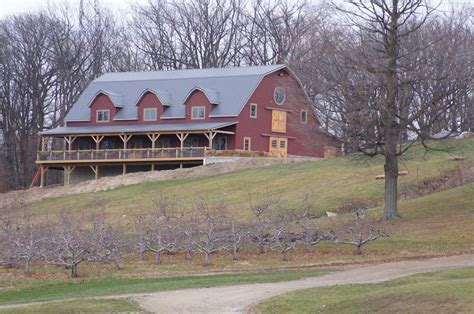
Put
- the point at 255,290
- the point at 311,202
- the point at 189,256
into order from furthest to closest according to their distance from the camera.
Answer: the point at 311,202
the point at 189,256
the point at 255,290

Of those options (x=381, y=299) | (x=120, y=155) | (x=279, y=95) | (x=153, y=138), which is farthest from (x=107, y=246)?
(x=279, y=95)

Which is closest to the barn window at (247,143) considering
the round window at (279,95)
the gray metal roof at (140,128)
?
the gray metal roof at (140,128)

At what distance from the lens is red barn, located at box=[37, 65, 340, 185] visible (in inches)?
2497

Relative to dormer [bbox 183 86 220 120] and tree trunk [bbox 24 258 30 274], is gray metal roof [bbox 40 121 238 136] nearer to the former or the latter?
dormer [bbox 183 86 220 120]

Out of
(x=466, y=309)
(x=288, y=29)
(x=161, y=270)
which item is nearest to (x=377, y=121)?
(x=161, y=270)

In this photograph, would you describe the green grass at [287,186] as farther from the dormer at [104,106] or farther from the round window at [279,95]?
the dormer at [104,106]

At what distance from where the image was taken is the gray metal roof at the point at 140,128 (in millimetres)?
62469

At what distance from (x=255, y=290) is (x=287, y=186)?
85.9 ft

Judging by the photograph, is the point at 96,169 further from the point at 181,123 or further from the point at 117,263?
the point at 117,263

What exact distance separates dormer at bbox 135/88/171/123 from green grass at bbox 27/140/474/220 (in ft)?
38.9

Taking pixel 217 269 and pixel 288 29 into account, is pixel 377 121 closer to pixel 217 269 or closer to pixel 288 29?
pixel 217 269

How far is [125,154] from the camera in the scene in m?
64.0

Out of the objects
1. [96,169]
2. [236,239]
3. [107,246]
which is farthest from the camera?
[96,169]

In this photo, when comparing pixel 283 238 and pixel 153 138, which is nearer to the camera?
pixel 283 238
